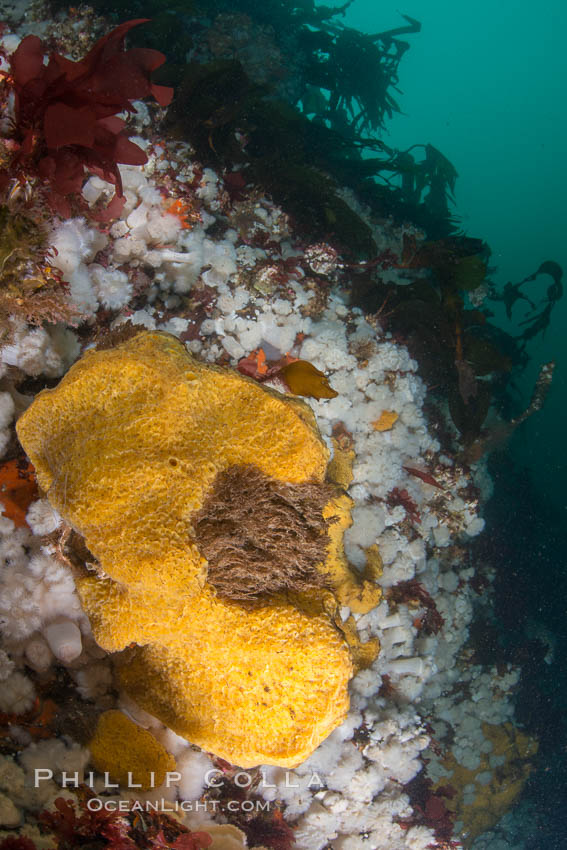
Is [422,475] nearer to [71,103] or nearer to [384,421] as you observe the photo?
[384,421]

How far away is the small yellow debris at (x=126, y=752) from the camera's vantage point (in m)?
2.98

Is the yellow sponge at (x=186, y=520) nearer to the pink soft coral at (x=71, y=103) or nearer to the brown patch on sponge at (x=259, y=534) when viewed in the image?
the brown patch on sponge at (x=259, y=534)

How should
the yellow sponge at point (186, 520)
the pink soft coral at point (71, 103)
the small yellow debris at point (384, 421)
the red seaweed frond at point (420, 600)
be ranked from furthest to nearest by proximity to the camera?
the red seaweed frond at point (420, 600), the small yellow debris at point (384, 421), the pink soft coral at point (71, 103), the yellow sponge at point (186, 520)

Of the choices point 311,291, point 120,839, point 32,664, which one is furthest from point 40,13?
point 120,839

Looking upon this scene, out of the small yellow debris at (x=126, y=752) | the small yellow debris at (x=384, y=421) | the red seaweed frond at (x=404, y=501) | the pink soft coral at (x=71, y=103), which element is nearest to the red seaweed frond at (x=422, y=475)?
the red seaweed frond at (x=404, y=501)

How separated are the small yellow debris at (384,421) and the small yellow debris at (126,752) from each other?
3591 millimetres

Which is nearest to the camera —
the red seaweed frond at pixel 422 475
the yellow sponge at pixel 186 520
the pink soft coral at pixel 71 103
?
the yellow sponge at pixel 186 520

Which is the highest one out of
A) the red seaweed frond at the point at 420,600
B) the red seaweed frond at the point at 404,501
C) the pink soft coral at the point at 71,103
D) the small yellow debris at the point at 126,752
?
the pink soft coral at the point at 71,103

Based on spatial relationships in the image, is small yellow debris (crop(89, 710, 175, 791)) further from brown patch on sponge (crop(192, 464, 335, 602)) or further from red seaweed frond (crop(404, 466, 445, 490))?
red seaweed frond (crop(404, 466, 445, 490))

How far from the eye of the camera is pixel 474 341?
6121 mm

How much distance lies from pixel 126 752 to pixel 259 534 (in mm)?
1883

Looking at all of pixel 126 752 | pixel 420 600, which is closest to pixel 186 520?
pixel 126 752

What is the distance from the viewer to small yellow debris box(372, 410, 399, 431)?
16.9 feet

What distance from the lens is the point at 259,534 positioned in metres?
2.67
